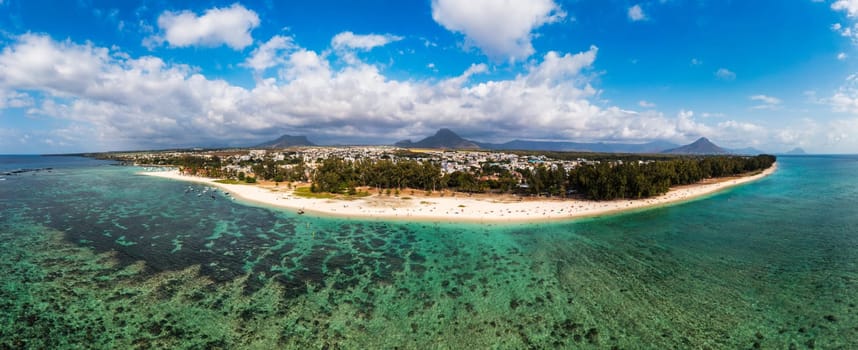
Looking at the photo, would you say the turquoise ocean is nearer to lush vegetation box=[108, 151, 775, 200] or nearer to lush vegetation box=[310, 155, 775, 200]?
lush vegetation box=[310, 155, 775, 200]

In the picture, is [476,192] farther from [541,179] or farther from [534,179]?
[541,179]

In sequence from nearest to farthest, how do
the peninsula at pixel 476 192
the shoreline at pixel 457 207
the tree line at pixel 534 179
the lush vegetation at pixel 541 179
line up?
the shoreline at pixel 457 207 < the peninsula at pixel 476 192 < the lush vegetation at pixel 541 179 < the tree line at pixel 534 179

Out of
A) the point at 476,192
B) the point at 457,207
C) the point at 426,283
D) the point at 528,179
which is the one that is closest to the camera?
the point at 426,283

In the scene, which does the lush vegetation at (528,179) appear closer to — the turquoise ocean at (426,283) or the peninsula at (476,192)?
the peninsula at (476,192)

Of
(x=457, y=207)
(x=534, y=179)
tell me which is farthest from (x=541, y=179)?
(x=457, y=207)

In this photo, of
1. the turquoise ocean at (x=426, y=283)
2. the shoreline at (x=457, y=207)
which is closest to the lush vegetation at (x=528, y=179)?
the shoreline at (x=457, y=207)

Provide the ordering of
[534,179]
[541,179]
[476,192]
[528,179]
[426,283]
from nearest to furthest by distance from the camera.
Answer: [426,283] → [534,179] → [541,179] → [476,192] → [528,179]
